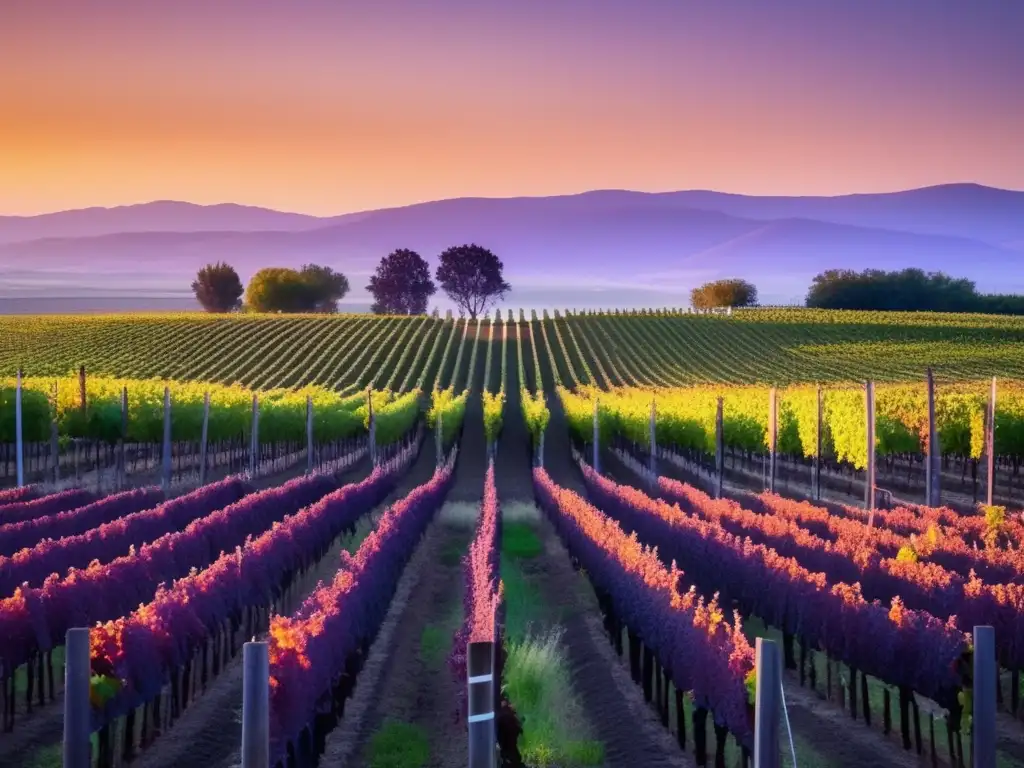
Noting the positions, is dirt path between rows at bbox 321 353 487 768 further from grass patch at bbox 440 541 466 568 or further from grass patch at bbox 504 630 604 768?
grass patch at bbox 504 630 604 768

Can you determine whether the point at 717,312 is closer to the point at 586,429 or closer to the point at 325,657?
the point at 586,429

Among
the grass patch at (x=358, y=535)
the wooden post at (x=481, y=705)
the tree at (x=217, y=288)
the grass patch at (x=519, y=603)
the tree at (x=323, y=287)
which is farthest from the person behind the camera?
the tree at (x=217, y=288)

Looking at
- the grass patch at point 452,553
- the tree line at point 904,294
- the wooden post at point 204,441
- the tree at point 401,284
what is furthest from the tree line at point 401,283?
the grass patch at point 452,553

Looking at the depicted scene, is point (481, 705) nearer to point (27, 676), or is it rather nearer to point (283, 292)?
point (27, 676)

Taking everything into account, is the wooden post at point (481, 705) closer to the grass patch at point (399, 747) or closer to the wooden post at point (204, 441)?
the grass patch at point (399, 747)

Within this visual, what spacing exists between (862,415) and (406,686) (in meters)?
27.1

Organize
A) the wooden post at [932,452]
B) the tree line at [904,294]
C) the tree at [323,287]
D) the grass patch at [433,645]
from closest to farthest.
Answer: the grass patch at [433,645] → the wooden post at [932,452] → the tree line at [904,294] → the tree at [323,287]

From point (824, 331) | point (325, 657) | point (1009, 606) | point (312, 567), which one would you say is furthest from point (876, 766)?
point (824, 331)

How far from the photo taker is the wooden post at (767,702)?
26.6 feet

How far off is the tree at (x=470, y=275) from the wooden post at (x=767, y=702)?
147m

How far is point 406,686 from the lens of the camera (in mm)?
15367

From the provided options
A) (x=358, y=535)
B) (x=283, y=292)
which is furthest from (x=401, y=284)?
(x=358, y=535)

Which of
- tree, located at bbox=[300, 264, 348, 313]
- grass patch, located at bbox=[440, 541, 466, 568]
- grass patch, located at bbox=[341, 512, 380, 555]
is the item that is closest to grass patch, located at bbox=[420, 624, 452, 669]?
grass patch, located at bbox=[440, 541, 466, 568]

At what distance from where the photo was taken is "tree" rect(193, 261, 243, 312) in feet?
487
